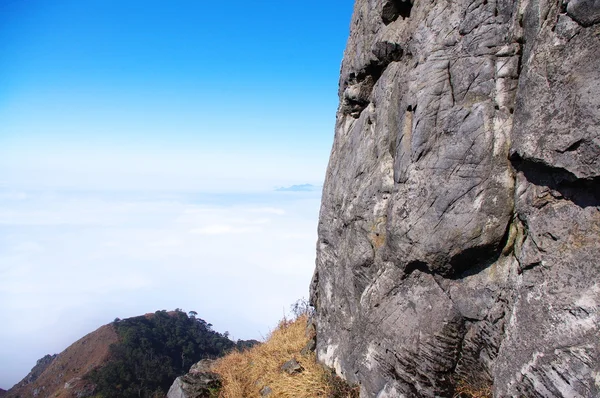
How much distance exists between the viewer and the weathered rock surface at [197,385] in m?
10.7

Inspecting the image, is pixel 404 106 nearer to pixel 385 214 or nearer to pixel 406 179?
pixel 406 179

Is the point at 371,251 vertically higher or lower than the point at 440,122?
lower

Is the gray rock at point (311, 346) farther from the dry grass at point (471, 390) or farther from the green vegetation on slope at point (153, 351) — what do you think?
the green vegetation on slope at point (153, 351)

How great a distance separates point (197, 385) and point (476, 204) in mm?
9078

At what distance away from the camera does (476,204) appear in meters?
5.48

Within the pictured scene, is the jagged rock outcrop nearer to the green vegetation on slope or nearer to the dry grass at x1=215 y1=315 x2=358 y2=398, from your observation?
the green vegetation on slope

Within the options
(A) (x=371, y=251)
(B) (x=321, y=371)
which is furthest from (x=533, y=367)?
(B) (x=321, y=371)

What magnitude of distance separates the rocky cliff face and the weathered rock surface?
4517mm

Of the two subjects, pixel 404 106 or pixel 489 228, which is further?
pixel 404 106

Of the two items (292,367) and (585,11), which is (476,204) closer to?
(585,11)

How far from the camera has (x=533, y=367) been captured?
459 cm

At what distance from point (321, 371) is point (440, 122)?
571cm

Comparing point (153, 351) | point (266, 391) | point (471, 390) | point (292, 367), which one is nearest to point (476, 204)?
point (471, 390)

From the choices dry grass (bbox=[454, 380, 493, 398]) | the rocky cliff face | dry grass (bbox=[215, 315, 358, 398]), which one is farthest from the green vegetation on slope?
dry grass (bbox=[454, 380, 493, 398])
